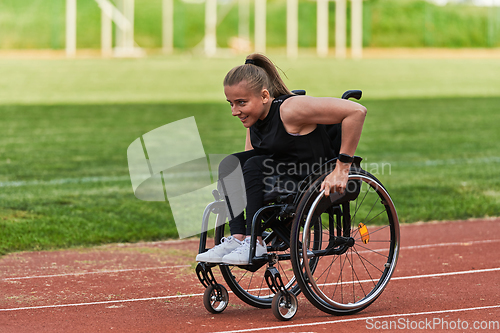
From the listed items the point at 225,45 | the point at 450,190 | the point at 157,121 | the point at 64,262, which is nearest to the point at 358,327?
the point at 64,262

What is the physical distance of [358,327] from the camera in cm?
339

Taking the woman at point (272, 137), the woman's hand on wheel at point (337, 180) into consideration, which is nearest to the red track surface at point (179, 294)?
the woman at point (272, 137)

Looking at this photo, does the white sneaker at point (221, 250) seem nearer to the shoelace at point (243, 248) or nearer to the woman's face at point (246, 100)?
the shoelace at point (243, 248)

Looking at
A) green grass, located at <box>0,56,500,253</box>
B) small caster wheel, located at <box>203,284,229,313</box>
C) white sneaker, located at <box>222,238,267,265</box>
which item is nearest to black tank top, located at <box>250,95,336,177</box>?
white sneaker, located at <box>222,238,267,265</box>

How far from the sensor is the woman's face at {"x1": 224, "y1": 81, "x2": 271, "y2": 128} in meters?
3.49

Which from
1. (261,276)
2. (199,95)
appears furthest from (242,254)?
(199,95)

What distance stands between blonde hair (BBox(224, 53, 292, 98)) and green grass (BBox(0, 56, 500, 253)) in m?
1.61

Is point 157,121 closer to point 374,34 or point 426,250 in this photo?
point 426,250

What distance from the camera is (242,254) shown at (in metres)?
3.38

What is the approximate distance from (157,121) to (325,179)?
41.2 ft

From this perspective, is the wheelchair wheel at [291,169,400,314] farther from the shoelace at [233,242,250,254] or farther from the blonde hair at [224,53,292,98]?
the blonde hair at [224,53,292,98]

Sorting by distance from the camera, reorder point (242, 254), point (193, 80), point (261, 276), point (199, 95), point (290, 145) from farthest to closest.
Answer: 1. point (193, 80)
2. point (199, 95)
3. point (261, 276)
4. point (290, 145)
5. point (242, 254)

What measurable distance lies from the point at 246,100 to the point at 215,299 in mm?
1079

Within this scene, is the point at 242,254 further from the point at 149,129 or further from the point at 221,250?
Result: the point at 149,129
